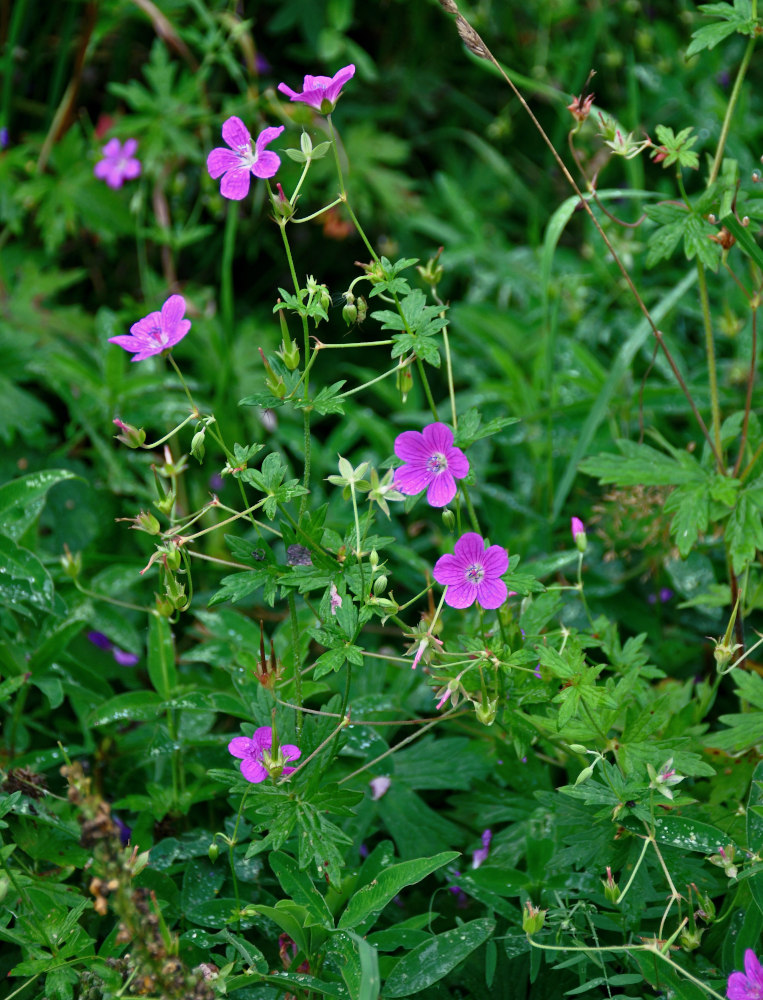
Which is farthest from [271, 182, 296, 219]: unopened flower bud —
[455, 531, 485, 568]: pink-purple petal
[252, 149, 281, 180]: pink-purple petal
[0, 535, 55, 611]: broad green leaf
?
[0, 535, 55, 611]: broad green leaf

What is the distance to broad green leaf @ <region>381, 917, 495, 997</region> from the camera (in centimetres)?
113

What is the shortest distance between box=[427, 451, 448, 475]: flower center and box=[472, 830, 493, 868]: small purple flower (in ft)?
2.05

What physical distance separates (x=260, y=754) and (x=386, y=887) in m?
0.23

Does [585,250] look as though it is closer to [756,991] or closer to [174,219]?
[174,219]

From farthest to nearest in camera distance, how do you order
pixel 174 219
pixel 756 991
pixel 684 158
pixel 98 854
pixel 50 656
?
pixel 174 219 < pixel 50 656 < pixel 684 158 < pixel 756 991 < pixel 98 854

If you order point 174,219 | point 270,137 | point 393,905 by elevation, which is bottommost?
point 393,905

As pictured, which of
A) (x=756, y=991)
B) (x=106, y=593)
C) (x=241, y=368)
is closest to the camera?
(x=756, y=991)

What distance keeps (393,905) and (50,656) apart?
69 centimetres

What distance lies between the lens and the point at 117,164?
236 centimetres

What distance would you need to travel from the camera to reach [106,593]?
1.70 meters

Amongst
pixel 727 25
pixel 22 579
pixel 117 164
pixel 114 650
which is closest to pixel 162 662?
pixel 22 579

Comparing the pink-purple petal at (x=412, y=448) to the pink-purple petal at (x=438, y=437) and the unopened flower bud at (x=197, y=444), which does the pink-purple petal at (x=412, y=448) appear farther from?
the unopened flower bud at (x=197, y=444)

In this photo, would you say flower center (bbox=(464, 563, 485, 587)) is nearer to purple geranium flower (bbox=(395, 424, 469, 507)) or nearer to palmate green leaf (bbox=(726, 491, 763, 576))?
purple geranium flower (bbox=(395, 424, 469, 507))

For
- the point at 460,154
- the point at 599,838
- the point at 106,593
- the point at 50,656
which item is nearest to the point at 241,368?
the point at 106,593
